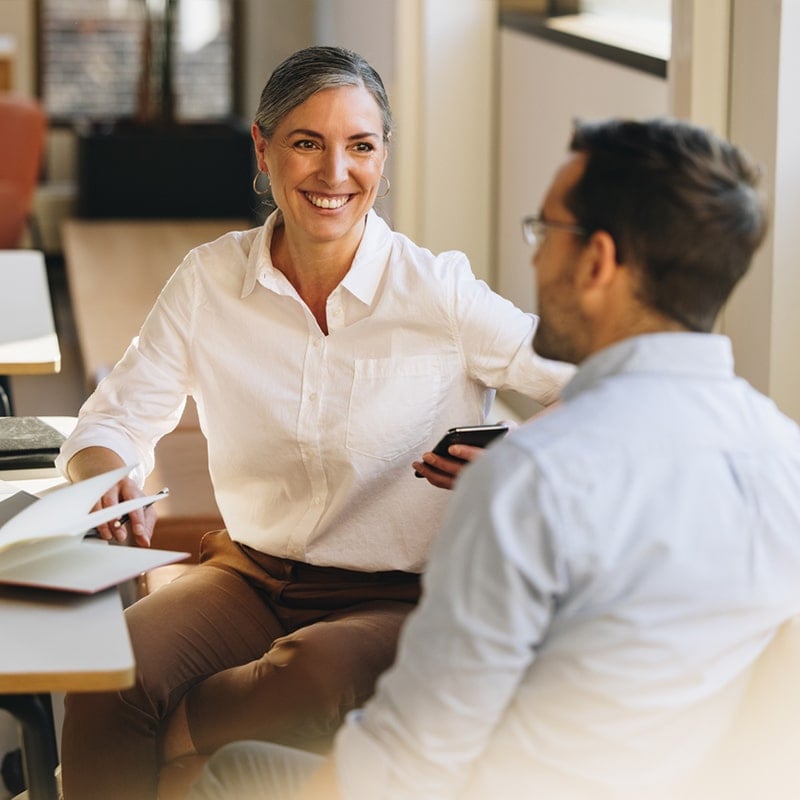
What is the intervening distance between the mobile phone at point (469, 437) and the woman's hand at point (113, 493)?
0.39 meters

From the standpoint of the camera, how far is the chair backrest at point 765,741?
1349mm

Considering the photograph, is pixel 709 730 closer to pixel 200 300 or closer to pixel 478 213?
pixel 200 300

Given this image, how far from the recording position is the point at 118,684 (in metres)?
1.46

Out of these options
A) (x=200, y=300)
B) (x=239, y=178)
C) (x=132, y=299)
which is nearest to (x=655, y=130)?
(x=200, y=300)

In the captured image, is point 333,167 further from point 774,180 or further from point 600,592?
point 774,180

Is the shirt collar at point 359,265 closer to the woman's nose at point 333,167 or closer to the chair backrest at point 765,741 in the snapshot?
the woman's nose at point 333,167

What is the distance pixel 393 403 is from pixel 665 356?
85 cm

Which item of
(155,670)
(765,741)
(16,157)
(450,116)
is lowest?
(155,670)

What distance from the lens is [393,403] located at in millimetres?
2135

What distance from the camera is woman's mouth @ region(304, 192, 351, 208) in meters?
2.16

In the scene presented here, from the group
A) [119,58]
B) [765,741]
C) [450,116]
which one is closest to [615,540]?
[765,741]

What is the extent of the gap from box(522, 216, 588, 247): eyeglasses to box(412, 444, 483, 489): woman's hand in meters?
0.49

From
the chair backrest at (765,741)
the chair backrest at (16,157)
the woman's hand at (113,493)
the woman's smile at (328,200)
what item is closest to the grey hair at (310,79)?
A: the woman's smile at (328,200)

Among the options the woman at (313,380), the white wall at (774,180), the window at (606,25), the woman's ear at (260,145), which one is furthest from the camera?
the window at (606,25)
